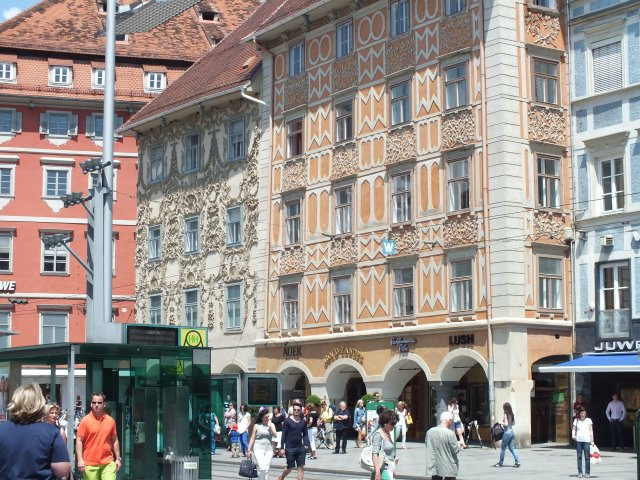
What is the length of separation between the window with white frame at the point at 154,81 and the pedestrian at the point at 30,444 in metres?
60.9

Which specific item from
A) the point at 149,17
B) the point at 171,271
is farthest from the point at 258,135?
the point at 149,17

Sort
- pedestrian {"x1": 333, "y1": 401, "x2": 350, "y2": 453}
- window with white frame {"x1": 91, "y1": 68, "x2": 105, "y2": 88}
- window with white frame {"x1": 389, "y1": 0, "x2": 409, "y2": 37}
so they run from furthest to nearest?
window with white frame {"x1": 91, "y1": 68, "x2": 105, "y2": 88} < window with white frame {"x1": 389, "y1": 0, "x2": 409, "y2": 37} < pedestrian {"x1": 333, "y1": 401, "x2": 350, "y2": 453}

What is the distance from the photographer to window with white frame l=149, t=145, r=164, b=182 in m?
55.2

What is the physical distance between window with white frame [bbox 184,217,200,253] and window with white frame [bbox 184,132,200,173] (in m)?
2.19

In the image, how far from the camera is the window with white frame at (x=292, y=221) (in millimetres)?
45656

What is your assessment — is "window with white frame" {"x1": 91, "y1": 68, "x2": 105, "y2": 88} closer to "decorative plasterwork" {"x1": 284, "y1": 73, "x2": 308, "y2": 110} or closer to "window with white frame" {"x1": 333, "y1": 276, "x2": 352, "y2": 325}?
"decorative plasterwork" {"x1": 284, "y1": 73, "x2": 308, "y2": 110}

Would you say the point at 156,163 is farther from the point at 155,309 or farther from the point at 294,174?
the point at 294,174

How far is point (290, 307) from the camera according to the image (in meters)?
45.7

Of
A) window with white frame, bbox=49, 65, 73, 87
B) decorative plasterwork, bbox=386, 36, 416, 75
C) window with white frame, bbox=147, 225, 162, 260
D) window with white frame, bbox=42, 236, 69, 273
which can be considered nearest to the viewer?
decorative plasterwork, bbox=386, 36, 416, 75

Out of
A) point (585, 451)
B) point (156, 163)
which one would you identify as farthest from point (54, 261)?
point (585, 451)

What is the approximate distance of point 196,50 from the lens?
69.8 m

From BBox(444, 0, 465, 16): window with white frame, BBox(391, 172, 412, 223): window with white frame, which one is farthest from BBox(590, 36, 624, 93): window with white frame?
BBox(391, 172, 412, 223): window with white frame

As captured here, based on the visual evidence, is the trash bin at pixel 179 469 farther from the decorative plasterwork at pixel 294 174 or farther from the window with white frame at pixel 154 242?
the window with white frame at pixel 154 242

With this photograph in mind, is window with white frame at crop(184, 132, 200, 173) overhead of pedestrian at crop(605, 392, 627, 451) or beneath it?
overhead
